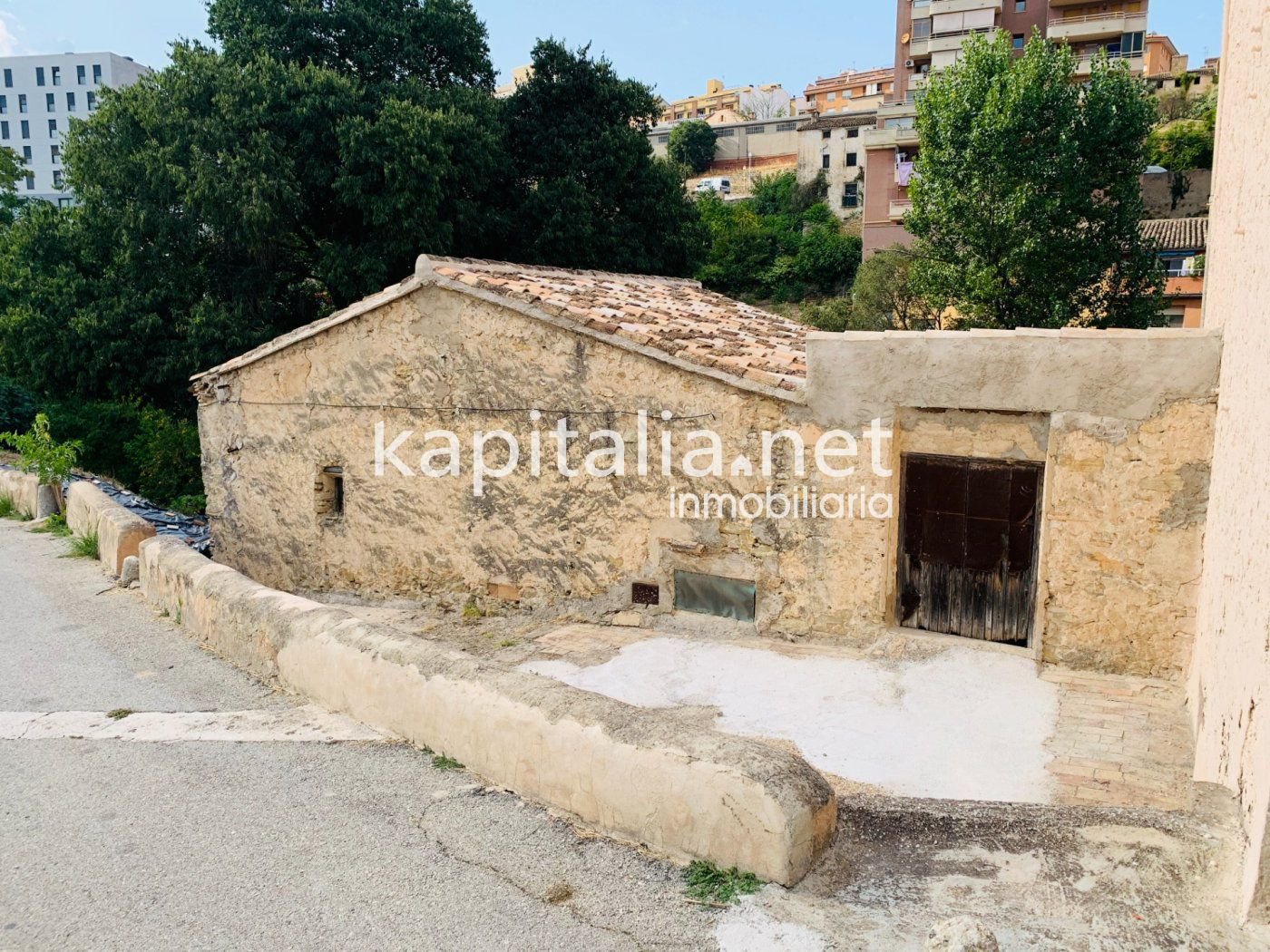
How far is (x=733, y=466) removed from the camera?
7.83 meters

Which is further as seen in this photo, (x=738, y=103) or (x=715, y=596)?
(x=738, y=103)

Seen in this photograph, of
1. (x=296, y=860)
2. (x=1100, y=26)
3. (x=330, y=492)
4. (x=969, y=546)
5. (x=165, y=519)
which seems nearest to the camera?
(x=296, y=860)

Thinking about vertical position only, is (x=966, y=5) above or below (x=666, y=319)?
above

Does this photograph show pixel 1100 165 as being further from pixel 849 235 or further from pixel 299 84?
pixel 849 235

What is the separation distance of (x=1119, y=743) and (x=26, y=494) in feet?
41.1

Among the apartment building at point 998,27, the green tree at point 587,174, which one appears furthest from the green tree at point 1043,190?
the apartment building at point 998,27

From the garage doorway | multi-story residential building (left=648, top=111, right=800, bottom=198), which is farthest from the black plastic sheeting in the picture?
multi-story residential building (left=648, top=111, right=800, bottom=198)

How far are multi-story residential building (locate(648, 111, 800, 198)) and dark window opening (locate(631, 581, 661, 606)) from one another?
48403 mm

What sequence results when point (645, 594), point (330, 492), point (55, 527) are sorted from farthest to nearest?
point (55, 527), point (330, 492), point (645, 594)

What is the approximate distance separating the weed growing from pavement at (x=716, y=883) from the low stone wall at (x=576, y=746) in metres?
0.04

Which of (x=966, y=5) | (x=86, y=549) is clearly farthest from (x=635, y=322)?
(x=966, y=5)

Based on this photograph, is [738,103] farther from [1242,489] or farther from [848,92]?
[1242,489]

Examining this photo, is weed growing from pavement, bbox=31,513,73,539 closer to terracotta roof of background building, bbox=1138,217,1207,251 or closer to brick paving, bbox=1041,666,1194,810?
brick paving, bbox=1041,666,1194,810

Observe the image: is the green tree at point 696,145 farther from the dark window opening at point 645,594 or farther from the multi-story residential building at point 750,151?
the dark window opening at point 645,594
